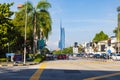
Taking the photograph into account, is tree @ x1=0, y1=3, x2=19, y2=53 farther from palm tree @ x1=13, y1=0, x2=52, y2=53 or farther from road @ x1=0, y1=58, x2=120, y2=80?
road @ x1=0, y1=58, x2=120, y2=80

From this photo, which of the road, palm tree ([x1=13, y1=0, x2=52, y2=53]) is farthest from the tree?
the road

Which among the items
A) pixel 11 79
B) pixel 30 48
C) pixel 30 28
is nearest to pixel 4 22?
pixel 30 28

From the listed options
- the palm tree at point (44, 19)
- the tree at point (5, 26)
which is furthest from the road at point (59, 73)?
the palm tree at point (44, 19)

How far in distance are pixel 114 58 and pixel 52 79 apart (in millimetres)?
70170

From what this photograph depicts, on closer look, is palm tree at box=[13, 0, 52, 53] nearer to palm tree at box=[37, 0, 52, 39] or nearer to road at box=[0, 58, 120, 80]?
palm tree at box=[37, 0, 52, 39]

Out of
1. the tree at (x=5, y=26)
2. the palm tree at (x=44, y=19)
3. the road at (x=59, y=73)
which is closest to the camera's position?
the road at (x=59, y=73)

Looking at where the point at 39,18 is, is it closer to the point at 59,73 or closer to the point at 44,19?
the point at 44,19

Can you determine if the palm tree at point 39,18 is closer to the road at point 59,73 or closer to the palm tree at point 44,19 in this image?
the palm tree at point 44,19

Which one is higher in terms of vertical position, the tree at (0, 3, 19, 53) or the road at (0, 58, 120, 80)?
the tree at (0, 3, 19, 53)

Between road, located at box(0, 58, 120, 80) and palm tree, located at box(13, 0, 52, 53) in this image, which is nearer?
road, located at box(0, 58, 120, 80)

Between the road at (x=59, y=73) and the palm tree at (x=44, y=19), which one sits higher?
the palm tree at (x=44, y=19)

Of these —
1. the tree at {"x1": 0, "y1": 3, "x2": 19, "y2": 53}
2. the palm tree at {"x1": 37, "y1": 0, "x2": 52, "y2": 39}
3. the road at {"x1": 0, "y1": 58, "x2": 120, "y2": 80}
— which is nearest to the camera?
the road at {"x1": 0, "y1": 58, "x2": 120, "y2": 80}

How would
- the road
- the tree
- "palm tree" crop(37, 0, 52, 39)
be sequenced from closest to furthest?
the road → the tree → "palm tree" crop(37, 0, 52, 39)

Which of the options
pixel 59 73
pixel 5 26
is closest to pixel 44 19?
pixel 5 26
